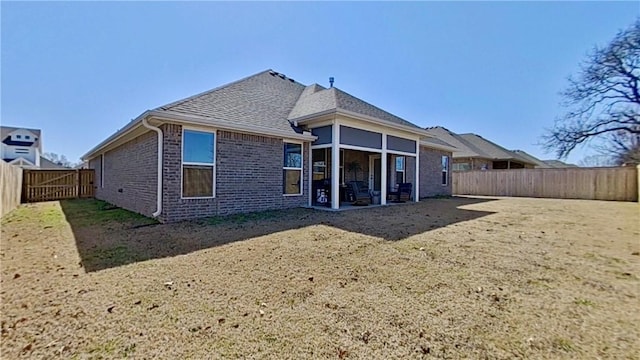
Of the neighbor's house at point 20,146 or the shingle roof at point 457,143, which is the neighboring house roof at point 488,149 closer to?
the shingle roof at point 457,143

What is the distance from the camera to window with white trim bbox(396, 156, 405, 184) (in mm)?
15969

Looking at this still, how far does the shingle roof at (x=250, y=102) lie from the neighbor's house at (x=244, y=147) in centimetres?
4

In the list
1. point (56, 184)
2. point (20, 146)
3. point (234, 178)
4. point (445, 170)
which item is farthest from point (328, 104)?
point (20, 146)

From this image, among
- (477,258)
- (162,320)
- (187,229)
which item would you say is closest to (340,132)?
(187,229)

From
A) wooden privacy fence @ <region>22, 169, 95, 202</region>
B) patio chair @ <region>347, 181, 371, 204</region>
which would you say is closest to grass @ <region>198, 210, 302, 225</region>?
patio chair @ <region>347, 181, 371, 204</region>

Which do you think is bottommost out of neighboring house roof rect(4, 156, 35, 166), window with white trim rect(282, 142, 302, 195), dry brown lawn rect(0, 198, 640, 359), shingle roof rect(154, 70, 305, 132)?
dry brown lawn rect(0, 198, 640, 359)

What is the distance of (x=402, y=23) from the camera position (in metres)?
11.3

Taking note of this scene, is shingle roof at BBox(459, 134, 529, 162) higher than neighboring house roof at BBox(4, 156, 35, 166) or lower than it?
higher

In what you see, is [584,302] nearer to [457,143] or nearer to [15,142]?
[457,143]

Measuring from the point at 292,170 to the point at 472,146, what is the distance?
21.3 metres

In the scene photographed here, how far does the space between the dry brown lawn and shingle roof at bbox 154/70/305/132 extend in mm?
3759

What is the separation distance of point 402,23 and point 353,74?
6.06 m

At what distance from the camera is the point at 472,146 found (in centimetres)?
2623

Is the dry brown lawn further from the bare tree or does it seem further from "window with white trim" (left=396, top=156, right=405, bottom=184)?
the bare tree
